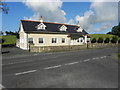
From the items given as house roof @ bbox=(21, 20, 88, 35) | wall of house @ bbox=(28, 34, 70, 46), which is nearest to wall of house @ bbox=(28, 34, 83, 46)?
wall of house @ bbox=(28, 34, 70, 46)

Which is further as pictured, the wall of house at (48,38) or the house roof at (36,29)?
the wall of house at (48,38)

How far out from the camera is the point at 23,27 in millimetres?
28266

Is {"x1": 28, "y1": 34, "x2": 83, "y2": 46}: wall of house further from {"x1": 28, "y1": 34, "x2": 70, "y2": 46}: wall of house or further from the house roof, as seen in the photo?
the house roof

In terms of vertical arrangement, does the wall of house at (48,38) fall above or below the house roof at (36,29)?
below

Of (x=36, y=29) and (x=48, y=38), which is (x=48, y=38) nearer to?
(x=48, y=38)

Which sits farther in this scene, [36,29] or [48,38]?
[48,38]

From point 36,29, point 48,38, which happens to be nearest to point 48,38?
point 48,38

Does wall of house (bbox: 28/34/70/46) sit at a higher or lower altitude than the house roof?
lower

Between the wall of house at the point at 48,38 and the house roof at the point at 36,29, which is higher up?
the house roof at the point at 36,29

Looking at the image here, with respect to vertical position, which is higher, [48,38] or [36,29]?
[36,29]

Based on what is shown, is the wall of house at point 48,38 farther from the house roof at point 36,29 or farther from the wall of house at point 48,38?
the house roof at point 36,29

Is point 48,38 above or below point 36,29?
below

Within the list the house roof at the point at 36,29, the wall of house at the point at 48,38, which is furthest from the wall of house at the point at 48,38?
the house roof at the point at 36,29

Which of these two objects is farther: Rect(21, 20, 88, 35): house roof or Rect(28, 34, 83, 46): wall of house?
Rect(28, 34, 83, 46): wall of house
